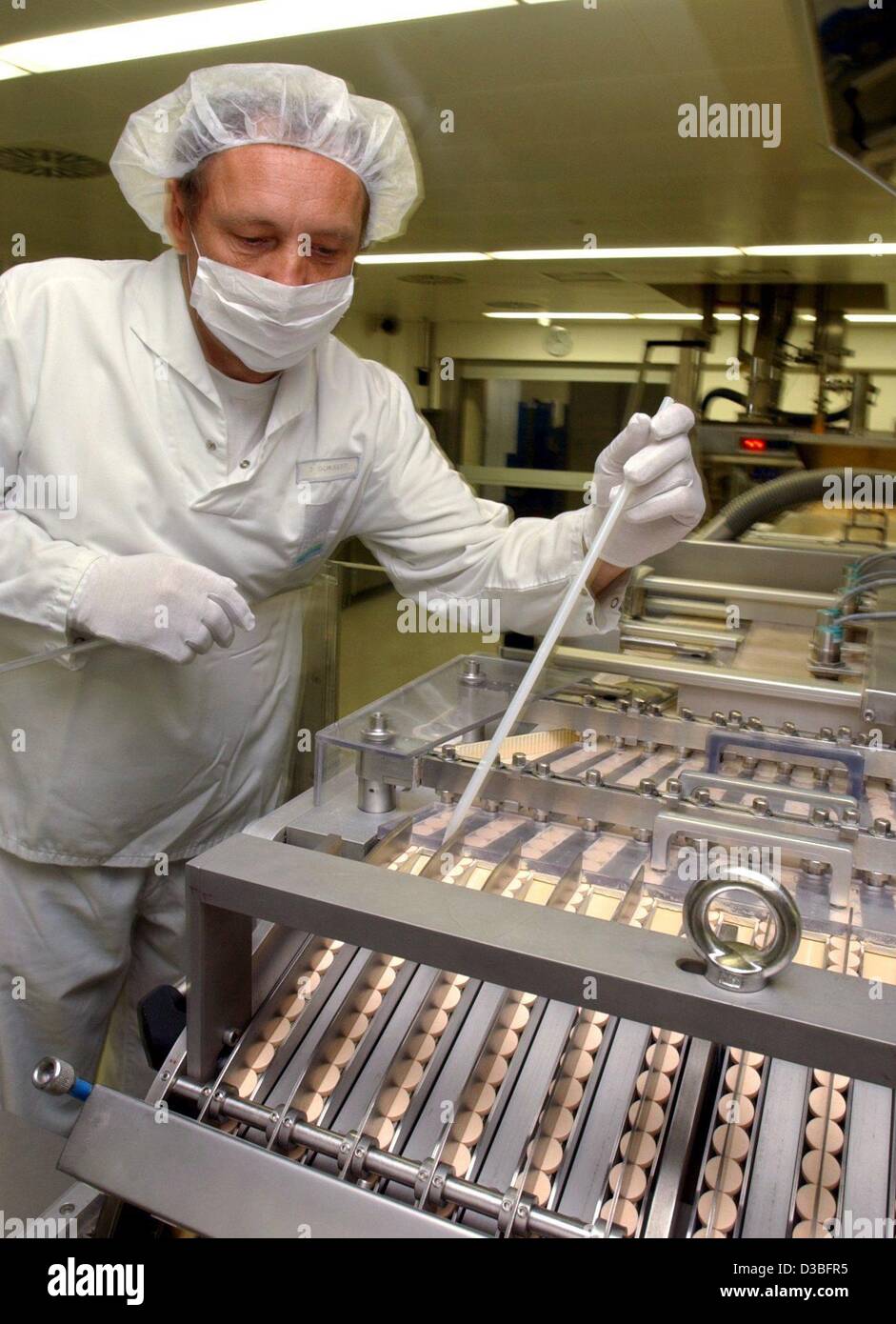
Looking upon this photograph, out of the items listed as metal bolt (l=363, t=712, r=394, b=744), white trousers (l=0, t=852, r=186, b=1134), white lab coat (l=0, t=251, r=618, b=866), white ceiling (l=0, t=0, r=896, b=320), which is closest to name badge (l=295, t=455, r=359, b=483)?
white lab coat (l=0, t=251, r=618, b=866)

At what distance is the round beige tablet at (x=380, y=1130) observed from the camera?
0.72 metres

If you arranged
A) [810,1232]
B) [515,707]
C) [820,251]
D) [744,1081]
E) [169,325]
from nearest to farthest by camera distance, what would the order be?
[810,1232], [744,1081], [515,707], [169,325], [820,251]

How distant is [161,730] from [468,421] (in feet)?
26.4

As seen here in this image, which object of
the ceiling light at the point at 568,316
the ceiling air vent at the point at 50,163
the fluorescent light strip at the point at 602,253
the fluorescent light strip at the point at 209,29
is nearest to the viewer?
the fluorescent light strip at the point at 209,29

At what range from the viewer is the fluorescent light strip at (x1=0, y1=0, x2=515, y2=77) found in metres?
2.58

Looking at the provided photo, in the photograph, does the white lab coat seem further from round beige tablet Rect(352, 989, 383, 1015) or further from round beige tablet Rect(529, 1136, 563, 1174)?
round beige tablet Rect(529, 1136, 563, 1174)

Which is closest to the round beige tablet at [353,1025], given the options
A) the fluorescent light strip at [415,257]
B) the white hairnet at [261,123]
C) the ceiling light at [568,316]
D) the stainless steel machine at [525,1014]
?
the stainless steel machine at [525,1014]

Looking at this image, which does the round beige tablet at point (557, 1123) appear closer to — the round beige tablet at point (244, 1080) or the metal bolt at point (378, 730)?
the round beige tablet at point (244, 1080)

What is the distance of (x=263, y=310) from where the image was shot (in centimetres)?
119

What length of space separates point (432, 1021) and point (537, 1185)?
17cm

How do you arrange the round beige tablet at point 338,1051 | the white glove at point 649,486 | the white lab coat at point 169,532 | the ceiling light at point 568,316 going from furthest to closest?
the ceiling light at point 568,316
the white lab coat at point 169,532
the white glove at point 649,486
the round beige tablet at point 338,1051

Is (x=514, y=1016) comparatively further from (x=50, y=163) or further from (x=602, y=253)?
(x=602, y=253)

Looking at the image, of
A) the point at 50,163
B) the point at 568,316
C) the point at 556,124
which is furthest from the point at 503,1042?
the point at 568,316

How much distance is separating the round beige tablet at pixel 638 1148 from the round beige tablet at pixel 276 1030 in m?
0.29
